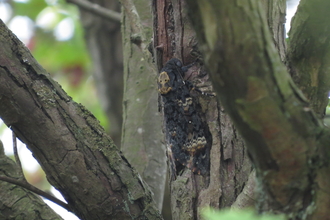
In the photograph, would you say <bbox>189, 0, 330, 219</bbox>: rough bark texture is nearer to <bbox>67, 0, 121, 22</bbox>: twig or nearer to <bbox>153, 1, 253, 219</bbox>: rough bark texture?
<bbox>153, 1, 253, 219</bbox>: rough bark texture

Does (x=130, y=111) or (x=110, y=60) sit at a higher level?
(x=110, y=60)

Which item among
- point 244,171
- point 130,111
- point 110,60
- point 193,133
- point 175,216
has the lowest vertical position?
point 175,216

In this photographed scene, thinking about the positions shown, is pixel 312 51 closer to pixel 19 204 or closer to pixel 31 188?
pixel 31 188

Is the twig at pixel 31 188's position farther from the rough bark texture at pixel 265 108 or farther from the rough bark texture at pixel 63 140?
the rough bark texture at pixel 265 108

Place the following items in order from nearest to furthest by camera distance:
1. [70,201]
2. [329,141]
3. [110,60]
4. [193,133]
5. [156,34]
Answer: [329,141], [70,201], [193,133], [156,34], [110,60]

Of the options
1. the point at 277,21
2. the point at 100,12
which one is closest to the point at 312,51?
the point at 277,21

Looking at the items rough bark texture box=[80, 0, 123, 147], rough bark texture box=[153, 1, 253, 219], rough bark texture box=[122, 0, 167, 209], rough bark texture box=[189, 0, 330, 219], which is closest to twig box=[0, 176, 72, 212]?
rough bark texture box=[153, 1, 253, 219]

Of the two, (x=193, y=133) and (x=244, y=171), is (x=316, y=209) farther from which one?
(x=193, y=133)

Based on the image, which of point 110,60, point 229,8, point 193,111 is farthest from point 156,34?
point 110,60
